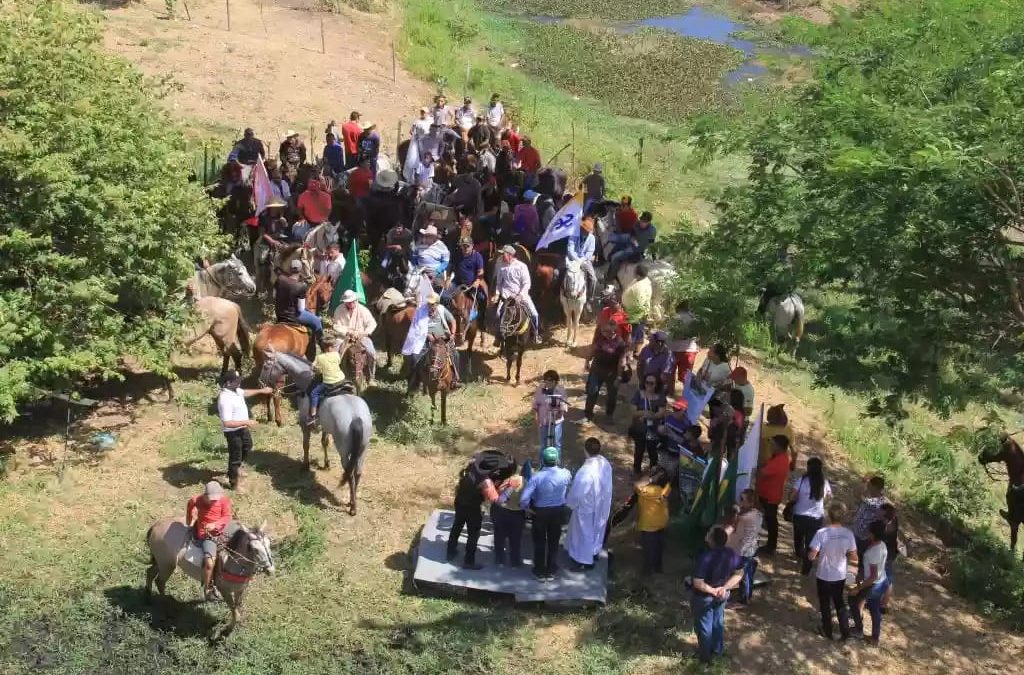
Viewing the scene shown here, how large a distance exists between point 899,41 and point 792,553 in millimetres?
6922

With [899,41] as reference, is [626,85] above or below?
below

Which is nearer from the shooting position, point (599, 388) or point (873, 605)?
point (873, 605)

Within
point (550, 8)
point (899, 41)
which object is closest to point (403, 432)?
point (899, 41)

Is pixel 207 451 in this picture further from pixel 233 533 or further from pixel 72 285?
pixel 233 533

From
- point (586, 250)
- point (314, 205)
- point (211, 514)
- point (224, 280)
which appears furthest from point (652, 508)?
point (314, 205)

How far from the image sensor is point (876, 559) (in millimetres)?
11875

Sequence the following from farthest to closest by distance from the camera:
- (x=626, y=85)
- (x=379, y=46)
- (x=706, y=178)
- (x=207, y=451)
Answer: (x=626, y=85)
(x=379, y=46)
(x=706, y=178)
(x=207, y=451)

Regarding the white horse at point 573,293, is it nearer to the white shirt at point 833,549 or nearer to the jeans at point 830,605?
the jeans at point 830,605

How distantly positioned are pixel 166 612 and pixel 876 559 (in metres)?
7.49

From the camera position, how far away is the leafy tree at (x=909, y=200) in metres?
11.9

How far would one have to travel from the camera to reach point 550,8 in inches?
1916

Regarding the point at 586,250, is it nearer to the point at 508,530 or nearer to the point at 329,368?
the point at 329,368

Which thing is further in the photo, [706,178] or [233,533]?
[706,178]

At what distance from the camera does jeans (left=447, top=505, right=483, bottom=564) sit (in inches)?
494
